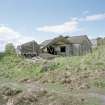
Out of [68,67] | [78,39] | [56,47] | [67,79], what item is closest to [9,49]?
[56,47]

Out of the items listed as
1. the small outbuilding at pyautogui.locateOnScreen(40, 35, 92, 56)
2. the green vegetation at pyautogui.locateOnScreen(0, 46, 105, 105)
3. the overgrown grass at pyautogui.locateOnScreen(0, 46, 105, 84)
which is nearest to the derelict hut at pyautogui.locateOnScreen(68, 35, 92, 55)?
the small outbuilding at pyautogui.locateOnScreen(40, 35, 92, 56)

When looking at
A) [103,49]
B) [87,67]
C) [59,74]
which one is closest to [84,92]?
[59,74]

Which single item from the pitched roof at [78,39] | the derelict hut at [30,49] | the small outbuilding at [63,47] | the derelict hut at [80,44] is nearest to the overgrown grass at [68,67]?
the derelict hut at [30,49]

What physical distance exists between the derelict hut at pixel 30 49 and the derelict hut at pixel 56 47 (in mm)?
1035

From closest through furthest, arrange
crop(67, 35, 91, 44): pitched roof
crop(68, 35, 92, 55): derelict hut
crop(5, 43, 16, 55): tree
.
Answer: crop(5, 43, 16, 55): tree → crop(68, 35, 92, 55): derelict hut → crop(67, 35, 91, 44): pitched roof

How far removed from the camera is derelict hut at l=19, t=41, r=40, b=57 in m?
44.8

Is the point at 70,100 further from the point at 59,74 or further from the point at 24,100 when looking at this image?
the point at 59,74

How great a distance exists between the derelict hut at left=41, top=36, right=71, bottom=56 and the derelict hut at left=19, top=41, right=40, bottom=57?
104cm

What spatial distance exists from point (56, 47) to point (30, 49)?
4.05 meters

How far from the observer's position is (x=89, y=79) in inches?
676

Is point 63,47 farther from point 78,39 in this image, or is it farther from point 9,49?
point 9,49

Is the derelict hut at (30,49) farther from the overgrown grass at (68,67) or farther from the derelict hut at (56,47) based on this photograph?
the overgrown grass at (68,67)

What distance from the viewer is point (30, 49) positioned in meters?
45.6

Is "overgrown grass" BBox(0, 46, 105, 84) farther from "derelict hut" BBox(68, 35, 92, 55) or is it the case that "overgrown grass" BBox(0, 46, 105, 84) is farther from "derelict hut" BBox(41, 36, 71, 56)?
"derelict hut" BBox(68, 35, 92, 55)
